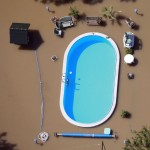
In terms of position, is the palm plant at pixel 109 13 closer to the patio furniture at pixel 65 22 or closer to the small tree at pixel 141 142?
the patio furniture at pixel 65 22

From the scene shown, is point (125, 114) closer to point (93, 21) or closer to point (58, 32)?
point (93, 21)

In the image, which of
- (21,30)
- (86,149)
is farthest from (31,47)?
(86,149)

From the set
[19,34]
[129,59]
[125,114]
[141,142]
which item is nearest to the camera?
[141,142]

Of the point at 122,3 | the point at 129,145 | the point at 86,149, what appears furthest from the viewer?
the point at 122,3

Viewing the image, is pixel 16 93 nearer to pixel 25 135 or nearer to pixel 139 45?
pixel 25 135

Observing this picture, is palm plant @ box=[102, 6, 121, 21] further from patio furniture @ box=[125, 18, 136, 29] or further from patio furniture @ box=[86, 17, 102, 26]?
patio furniture @ box=[125, 18, 136, 29]

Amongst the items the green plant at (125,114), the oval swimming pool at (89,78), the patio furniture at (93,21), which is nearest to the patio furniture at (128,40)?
the oval swimming pool at (89,78)

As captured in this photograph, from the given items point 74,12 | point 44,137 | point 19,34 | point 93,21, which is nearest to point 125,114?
point 44,137
